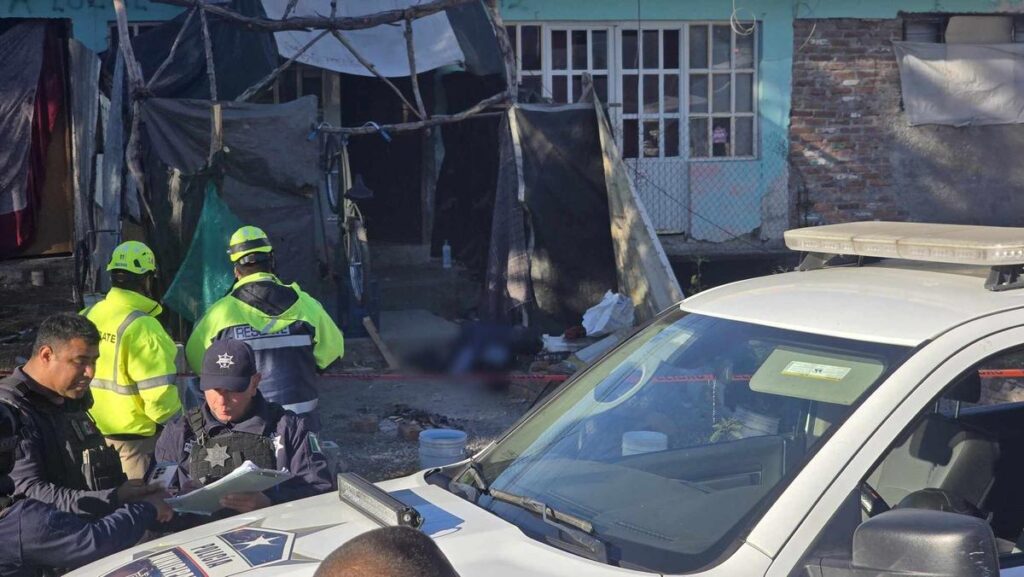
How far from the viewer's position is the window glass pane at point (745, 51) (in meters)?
13.0

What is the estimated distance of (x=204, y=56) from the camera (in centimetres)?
898

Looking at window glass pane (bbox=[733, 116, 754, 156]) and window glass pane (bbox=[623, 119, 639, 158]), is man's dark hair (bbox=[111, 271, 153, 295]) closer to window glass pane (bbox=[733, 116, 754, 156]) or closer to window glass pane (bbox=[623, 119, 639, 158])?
window glass pane (bbox=[623, 119, 639, 158])

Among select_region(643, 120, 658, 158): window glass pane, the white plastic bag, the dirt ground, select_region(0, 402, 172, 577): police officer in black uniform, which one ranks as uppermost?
select_region(643, 120, 658, 158): window glass pane

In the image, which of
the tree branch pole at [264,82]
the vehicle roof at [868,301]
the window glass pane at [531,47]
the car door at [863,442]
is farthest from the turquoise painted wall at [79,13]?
the car door at [863,442]

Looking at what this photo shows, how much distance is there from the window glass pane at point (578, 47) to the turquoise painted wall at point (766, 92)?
15.0 inches

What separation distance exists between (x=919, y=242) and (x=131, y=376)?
11.3ft

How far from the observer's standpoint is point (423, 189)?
1227cm

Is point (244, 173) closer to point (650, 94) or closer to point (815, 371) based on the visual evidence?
point (650, 94)

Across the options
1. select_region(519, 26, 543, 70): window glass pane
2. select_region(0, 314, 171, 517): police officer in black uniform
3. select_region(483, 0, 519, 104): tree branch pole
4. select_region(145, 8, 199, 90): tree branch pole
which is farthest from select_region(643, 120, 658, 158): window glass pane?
select_region(0, 314, 171, 517): police officer in black uniform

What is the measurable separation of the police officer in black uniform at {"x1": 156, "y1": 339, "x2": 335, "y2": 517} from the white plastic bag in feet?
17.8

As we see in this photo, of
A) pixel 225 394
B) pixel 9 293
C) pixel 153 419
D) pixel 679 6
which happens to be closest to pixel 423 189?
pixel 679 6

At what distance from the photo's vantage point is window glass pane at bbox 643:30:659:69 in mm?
12789

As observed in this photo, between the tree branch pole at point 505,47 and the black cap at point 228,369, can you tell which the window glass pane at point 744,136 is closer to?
the tree branch pole at point 505,47

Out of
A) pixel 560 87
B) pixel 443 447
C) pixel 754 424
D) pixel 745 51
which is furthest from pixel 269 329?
pixel 745 51
